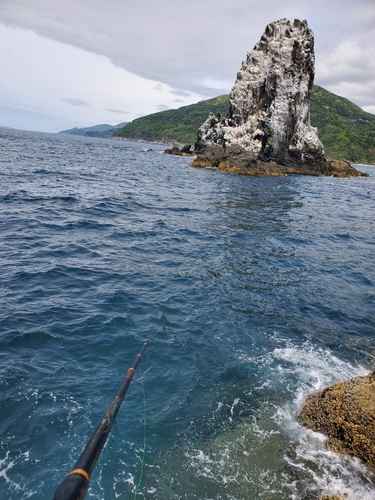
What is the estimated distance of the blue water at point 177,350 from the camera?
5.71m

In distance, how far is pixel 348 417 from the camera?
632 centimetres

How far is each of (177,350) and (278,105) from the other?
7404 cm

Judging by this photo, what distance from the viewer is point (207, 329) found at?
10.1 m

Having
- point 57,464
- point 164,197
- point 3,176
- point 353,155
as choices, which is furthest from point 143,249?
point 353,155

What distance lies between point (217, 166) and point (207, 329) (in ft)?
195

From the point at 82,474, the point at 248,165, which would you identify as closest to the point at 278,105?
the point at 248,165

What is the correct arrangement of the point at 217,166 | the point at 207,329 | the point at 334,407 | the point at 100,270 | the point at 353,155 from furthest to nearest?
the point at 353,155 < the point at 217,166 < the point at 100,270 < the point at 207,329 < the point at 334,407

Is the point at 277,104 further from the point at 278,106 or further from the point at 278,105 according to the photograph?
the point at 278,106

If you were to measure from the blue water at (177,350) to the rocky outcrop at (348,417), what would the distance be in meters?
0.29

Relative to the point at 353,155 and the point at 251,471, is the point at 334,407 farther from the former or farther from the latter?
the point at 353,155

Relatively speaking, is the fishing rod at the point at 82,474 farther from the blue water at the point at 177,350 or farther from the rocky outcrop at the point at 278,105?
the rocky outcrop at the point at 278,105

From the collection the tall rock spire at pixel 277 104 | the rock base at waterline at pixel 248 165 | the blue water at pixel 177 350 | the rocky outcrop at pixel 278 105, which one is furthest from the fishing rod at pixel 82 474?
the tall rock spire at pixel 277 104

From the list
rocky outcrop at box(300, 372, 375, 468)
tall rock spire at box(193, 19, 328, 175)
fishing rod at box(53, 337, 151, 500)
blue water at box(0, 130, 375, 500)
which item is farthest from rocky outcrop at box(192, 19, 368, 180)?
fishing rod at box(53, 337, 151, 500)

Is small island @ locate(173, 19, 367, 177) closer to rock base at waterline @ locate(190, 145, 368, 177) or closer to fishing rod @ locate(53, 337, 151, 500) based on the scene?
rock base at waterline @ locate(190, 145, 368, 177)
